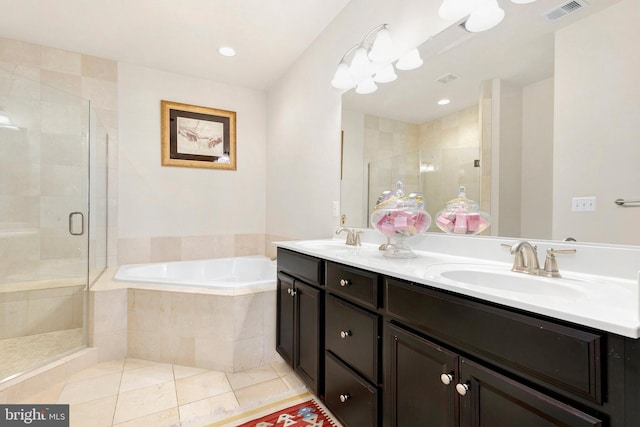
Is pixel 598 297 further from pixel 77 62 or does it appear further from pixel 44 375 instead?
pixel 77 62

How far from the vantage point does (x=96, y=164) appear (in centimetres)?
253

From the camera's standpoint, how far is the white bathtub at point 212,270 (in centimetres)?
268

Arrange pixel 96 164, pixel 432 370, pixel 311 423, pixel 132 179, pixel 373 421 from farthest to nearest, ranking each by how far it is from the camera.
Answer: pixel 132 179 < pixel 96 164 < pixel 311 423 < pixel 373 421 < pixel 432 370

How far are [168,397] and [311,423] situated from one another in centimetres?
86

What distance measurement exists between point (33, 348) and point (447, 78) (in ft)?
10.0

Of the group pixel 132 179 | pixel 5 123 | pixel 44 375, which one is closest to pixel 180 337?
pixel 44 375

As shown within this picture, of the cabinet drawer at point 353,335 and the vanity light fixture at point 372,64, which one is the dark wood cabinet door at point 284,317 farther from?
the vanity light fixture at point 372,64

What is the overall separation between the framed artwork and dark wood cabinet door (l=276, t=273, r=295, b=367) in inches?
71.4

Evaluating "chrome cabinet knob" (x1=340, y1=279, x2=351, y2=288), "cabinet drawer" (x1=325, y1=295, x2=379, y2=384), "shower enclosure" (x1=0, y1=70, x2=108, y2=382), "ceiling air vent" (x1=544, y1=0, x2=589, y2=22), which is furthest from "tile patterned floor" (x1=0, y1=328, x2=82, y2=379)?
"ceiling air vent" (x1=544, y1=0, x2=589, y2=22)

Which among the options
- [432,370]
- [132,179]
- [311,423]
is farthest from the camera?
[132,179]

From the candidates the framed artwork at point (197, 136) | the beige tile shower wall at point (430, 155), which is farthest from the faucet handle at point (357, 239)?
the framed artwork at point (197, 136)

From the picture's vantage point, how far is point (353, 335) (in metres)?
1.23

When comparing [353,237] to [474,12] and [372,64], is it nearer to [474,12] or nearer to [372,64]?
[372,64]

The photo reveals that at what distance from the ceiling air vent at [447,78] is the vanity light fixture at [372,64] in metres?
0.17
